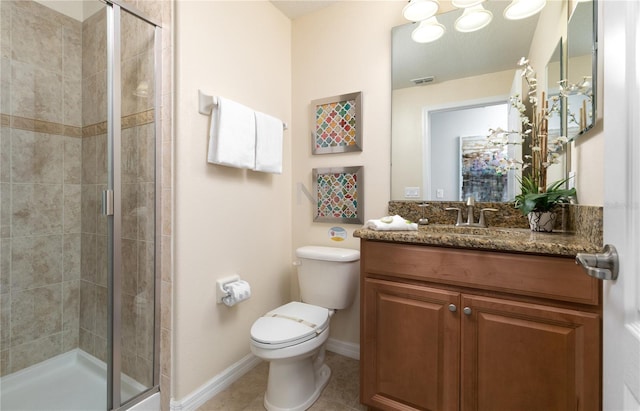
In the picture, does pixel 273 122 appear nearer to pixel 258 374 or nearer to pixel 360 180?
pixel 360 180

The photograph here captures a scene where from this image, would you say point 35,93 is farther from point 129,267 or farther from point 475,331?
point 475,331

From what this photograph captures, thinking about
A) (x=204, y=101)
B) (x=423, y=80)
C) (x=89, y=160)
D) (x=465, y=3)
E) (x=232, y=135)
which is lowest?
(x=89, y=160)

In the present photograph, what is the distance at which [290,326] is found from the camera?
144 centimetres

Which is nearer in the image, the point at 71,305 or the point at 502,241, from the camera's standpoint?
the point at 502,241

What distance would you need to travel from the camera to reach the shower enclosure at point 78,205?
4.65ft

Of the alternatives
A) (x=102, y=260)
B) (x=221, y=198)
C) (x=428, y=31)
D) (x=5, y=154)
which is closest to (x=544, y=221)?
(x=428, y=31)

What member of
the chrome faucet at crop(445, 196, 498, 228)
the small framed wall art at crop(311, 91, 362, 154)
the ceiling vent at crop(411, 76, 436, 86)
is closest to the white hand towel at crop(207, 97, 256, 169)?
the small framed wall art at crop(311, 91, 362, 154)

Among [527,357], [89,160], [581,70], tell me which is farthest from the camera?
[89,160]

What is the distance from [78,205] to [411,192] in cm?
203

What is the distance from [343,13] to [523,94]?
4.12 ft

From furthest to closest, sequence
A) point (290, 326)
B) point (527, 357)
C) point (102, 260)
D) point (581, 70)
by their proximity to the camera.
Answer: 1. point (102, 260)
2. point (290, 326)
3. point (581, 70)
4. point (527, 357)

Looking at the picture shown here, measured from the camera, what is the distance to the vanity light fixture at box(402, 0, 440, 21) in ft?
5.15

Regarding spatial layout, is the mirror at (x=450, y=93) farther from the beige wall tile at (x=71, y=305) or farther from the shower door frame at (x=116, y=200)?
the beige wall tile at (x=71, y=305)

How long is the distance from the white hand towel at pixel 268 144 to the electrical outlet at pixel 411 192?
2.72ft
